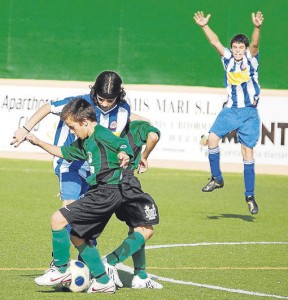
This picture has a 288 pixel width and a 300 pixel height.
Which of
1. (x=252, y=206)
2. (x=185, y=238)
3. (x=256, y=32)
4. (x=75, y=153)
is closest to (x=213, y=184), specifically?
(x=252, y=206)

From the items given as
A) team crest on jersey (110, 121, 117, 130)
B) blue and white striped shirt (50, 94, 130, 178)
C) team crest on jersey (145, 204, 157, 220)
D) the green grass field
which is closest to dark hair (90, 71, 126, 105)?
blue and white striped shirt (50, 94, 130, 178)

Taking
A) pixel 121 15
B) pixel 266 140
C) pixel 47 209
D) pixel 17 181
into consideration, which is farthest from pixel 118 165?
pixel 121 15

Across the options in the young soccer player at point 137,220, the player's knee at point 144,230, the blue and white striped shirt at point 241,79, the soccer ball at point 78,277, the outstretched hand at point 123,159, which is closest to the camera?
the outstretched hand at point 123,159

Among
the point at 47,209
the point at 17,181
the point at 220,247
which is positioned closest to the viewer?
the point at 220,247

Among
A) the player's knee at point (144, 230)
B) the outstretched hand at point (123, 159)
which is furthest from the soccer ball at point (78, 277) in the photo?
the outstretched hand at point (123, 159)

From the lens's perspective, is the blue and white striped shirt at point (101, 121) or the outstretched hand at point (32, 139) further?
the blue and white striped shirt at point (101, 121)

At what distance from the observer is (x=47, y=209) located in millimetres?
14352

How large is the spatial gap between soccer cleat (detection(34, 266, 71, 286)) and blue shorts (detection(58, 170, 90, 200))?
1.23 meters

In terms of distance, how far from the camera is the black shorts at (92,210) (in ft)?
27.0

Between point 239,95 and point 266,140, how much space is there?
17.9ft

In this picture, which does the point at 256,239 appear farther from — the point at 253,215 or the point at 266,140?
the point at 266,140

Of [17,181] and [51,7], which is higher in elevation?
[51,7]

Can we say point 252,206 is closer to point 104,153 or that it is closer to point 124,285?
point 124,285

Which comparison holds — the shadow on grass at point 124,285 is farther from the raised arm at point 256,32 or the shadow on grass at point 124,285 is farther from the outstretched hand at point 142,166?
the raised arm at point 256,32
